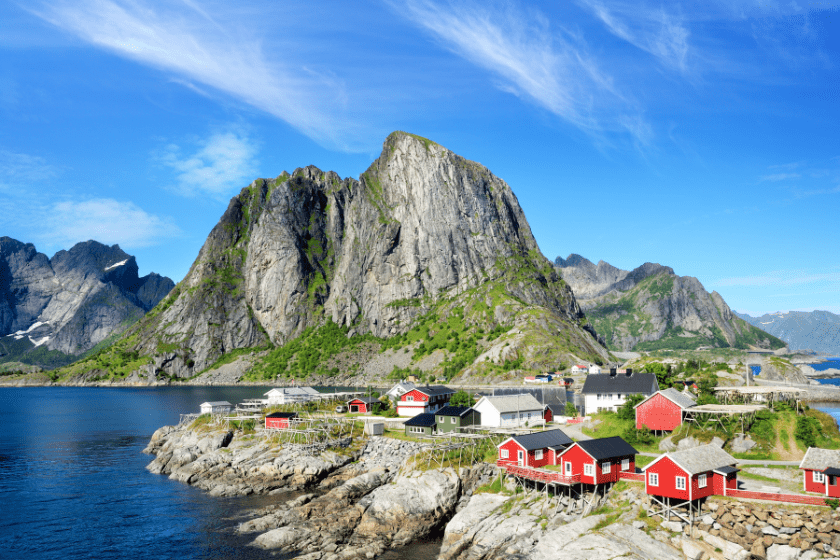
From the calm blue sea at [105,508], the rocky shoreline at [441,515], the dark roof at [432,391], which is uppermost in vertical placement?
the dark roof at [432,391]

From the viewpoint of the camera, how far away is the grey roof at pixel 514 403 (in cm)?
7944

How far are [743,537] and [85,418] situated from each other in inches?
6080

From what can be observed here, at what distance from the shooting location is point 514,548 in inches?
1786

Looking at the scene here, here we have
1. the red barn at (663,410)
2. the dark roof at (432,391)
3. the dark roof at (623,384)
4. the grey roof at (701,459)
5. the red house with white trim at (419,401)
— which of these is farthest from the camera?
the dark roof at (432,391)

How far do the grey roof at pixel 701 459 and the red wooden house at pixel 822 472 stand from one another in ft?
17.6

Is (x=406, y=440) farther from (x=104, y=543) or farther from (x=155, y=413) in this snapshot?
(x=155, y=413)

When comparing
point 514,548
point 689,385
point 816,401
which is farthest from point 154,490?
point 816,401

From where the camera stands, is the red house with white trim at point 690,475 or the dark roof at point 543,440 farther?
the dark roof at point 543,440

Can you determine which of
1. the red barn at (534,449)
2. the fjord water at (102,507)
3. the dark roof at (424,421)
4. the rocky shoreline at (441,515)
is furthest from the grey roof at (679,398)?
the fjord water at (102,507)

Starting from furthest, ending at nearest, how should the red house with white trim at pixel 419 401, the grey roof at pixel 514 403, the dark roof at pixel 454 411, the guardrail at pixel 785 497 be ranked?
1. the red house with white trim at pixel 419 401
2. the grey roof at pixel 514 403
3. the dark roof at pixel 454 411
4. the guardrail at pixel 785 497

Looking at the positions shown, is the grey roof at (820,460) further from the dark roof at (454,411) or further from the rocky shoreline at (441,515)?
the dark roof at (454,411)

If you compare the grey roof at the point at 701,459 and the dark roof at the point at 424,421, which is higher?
the grey roof at the point at 701,459

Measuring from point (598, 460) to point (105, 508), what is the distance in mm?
54242

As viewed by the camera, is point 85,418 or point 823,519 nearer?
point 823,519
